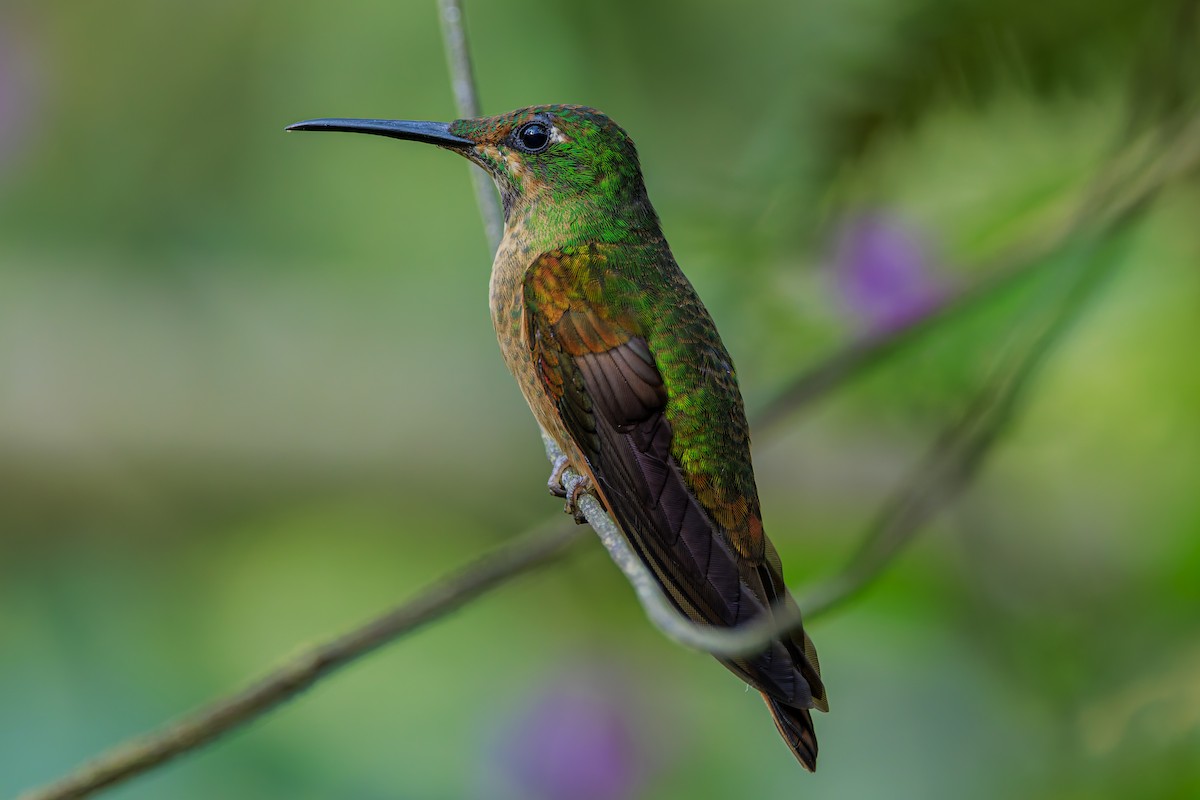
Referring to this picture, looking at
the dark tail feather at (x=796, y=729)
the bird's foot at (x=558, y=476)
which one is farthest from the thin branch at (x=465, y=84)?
the dark tail feather at (x=796, y=729)

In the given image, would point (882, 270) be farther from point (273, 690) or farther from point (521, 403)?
point (521, 403)

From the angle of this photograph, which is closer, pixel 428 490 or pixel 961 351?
pixel 961 351

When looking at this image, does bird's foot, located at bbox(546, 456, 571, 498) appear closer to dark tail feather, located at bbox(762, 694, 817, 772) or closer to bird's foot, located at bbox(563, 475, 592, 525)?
bird's foot, located at bbox(563, 475, 592, 525)

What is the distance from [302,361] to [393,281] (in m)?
0.50

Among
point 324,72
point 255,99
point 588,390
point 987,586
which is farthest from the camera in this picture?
point 255,99

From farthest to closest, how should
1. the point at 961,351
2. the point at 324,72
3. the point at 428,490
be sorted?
the point at 324,72 < the point at 428,490 < the point at 961,351

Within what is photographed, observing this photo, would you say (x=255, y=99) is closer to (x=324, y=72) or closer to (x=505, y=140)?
(x=324, y=72)

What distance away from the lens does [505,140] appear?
6.00ft

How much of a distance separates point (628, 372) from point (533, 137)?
396mm

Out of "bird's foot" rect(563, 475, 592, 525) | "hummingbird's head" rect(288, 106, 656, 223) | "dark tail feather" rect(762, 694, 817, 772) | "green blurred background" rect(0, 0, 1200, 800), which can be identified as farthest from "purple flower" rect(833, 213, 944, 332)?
"dark tail feather" rect(762, 694, 817, 772)

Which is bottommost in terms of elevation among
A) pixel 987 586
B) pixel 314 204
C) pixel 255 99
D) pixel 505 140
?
pixel 987 586

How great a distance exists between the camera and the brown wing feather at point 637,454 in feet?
4.83

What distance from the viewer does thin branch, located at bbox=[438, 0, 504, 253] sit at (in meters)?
1.61

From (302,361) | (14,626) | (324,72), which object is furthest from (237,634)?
(324,72)
